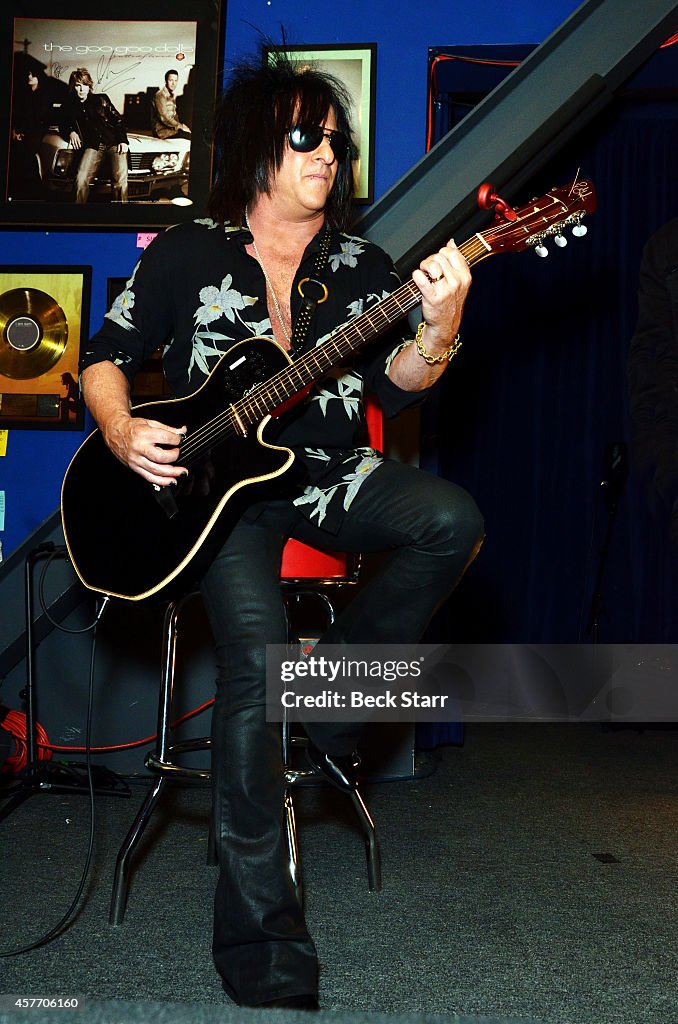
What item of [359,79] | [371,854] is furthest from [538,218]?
[359,79]

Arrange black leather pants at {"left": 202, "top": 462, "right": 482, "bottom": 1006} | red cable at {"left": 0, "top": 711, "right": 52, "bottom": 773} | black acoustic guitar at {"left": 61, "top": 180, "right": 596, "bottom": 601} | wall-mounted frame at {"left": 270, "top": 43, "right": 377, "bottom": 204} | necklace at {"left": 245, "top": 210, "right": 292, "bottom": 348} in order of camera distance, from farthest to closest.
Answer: wall-mounted frame at {"left": 270, "top": 43, "right": 377, "bottom": 204}
red cable at {"left": 0, "top": 711, "right": 52, "bottom": 773}
necklace at {"left": 245, "top": 210, "right": 292, "bottom": 348}
black acoustic guitar at {"left": 61, "top": 180, "right": 596, "bottom": 601}
black leather pants at {"left": 202, "top": 462, "right": 482, "bottom": 1006}

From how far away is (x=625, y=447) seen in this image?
4363mm

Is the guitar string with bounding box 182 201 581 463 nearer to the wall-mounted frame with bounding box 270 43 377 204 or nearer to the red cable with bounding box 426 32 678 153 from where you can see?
the wall-mounted frame with bounding box 270 43 377 204

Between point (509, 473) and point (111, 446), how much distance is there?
124 inches

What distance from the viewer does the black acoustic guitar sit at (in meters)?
1.58

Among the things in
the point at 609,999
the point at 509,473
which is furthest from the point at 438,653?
the point at 609,999

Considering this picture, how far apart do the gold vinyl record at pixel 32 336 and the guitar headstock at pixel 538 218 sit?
1755 millimetres

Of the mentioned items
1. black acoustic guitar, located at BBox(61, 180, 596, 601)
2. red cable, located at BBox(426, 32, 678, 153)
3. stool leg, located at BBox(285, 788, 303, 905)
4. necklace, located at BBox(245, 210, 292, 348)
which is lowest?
stool leg, located at BBox(285, 788, 303, 905)

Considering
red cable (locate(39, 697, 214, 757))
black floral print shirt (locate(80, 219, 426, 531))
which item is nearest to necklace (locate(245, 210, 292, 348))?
black floral print shirt (locate(80, 219, 426, 531))

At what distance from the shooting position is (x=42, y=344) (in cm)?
306

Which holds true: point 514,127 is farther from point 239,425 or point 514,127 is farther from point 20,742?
point 20,742

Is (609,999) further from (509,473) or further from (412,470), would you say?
(509,473)

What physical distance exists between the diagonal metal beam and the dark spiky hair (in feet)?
1.34

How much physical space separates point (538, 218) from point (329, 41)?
1734 mm
